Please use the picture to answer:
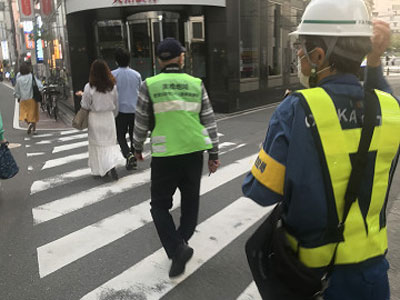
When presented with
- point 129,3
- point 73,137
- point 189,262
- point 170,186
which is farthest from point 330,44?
point 129,3

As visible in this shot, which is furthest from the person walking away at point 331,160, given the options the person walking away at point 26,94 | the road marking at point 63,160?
the person walking away at point 26,94

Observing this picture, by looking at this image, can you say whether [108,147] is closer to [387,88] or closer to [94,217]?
[94,217]

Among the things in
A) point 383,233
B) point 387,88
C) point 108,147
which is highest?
point 387,88

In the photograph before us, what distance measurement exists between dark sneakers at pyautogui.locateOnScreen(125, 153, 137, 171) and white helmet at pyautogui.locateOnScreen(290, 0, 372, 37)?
5.51 meters

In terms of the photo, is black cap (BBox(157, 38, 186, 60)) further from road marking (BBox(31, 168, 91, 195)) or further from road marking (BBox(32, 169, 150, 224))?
road marking (BBox(31, 168, 91, 195))

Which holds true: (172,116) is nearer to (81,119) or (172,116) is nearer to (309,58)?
(309,58)

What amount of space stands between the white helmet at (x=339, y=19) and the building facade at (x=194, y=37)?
Answer: 11313 millimetres

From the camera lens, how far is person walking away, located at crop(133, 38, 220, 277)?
3174 mm

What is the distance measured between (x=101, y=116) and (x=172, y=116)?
3.20 m

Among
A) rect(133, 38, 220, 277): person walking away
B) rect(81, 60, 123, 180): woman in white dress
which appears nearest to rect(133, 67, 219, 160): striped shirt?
rect(133, 38, 220, 277): person walking away

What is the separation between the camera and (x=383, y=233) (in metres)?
1.62

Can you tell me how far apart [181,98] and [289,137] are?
1.86 meters

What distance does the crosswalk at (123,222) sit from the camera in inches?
132

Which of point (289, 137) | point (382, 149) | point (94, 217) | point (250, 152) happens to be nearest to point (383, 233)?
point (382, 149)
